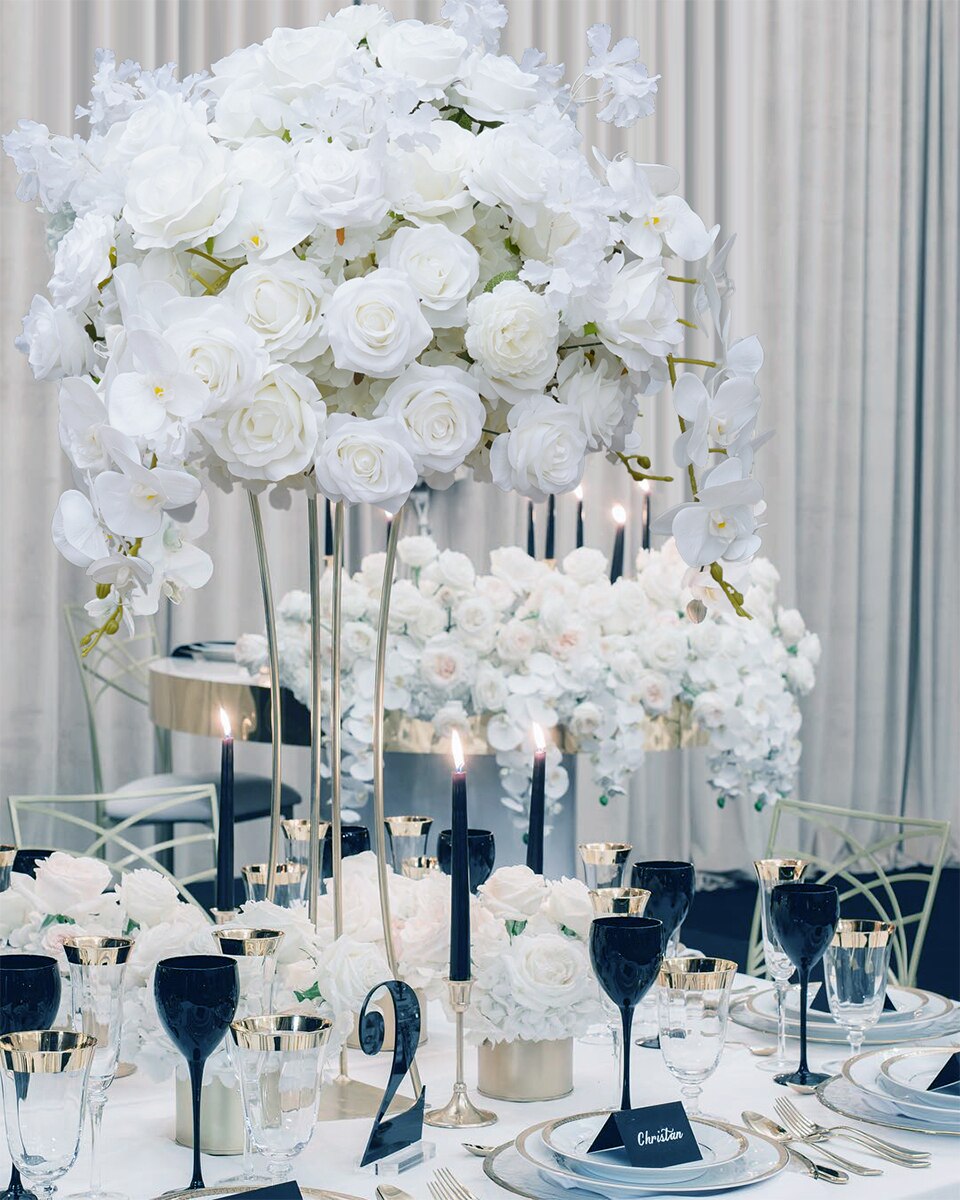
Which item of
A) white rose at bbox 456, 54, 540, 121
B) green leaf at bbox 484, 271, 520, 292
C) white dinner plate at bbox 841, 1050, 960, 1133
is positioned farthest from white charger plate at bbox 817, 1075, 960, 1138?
white rose at bbox 456, 54, 540, 121

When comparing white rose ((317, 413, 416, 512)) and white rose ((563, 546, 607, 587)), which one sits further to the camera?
white rose ((563, 546, 607, 587))

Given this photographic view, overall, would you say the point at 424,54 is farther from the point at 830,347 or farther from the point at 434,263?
the point at 830,347

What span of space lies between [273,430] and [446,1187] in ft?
2.06

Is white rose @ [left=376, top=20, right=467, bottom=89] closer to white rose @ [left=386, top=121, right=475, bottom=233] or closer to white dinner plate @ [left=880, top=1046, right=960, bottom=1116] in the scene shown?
white rose @ [left=386, top=121, right=475, bottom=233]

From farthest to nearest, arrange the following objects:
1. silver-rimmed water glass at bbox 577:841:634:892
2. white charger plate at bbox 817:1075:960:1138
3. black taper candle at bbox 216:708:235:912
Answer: silver-rimmed water glass at bbox 577:841:634:892 < black taper candle at bbox 216:708:235:912 < white charger plate at bbox 817:1075:960:1138

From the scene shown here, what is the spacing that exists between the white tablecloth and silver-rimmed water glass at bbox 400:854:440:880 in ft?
0.59

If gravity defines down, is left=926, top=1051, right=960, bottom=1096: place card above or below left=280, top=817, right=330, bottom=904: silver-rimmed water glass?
below

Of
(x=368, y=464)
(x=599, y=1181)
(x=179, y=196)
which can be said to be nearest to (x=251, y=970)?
(x=599, y=1181)

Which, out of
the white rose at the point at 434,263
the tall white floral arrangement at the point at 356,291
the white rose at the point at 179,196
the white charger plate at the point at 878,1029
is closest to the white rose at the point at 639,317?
the tall white floral arrangement at the point at 356,291

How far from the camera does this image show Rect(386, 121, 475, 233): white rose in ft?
4.36

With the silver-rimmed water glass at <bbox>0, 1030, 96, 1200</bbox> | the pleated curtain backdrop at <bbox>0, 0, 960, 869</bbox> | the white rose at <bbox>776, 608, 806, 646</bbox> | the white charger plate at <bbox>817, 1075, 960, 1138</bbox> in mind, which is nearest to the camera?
the silver-rimmed water glass at <bbox>0, 1030, 96, 1200</bbox>

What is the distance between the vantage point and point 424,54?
53.5 inches

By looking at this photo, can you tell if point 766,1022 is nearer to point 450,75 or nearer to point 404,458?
point 404,458

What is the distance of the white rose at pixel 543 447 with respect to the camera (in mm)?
1344
